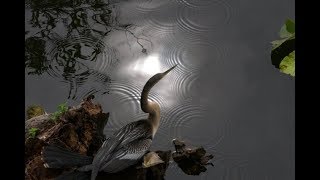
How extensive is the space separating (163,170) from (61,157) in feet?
1.84

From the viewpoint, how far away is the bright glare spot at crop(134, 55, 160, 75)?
106 inches

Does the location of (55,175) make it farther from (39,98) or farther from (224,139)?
(224,139)

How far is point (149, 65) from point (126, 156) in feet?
3.40

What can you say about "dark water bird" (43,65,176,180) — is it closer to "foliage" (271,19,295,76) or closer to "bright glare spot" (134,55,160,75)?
"bright glare spot" (134,55,160,75)

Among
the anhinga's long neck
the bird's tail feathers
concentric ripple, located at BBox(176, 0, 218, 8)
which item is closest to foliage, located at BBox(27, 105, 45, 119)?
the bird's tail feathers

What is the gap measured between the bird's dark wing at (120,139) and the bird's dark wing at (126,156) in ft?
0.07

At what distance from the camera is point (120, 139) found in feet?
6.37

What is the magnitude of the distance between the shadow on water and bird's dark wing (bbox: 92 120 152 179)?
76cm

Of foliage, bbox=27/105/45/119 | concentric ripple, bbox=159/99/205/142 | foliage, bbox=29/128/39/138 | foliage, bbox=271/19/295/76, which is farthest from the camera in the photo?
concentric ripple, bbox=159/99/205/142

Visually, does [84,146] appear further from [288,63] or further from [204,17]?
[204,17]

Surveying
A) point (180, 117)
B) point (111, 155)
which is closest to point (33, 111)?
point (111, 155)

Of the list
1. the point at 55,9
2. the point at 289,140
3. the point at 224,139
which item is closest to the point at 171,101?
the point at 224,139

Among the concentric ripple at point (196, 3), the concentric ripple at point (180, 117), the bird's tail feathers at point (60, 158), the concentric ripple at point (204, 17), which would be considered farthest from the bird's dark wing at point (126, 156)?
the concentric ripple at point (196, 3)
